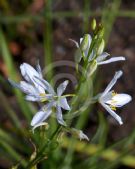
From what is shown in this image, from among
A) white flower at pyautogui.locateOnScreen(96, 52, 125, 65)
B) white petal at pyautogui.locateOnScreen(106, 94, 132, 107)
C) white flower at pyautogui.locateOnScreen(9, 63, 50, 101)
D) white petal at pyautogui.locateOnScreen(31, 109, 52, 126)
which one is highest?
white flower at pyautogui.locateOnScreen(9, 63, 50, 101)

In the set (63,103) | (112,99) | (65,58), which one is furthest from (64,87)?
(65,58)

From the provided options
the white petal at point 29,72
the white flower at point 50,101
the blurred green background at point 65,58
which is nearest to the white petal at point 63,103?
the white flower at point 50,101

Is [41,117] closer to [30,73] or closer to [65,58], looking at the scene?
[30,73]

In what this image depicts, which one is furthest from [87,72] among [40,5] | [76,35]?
[40,5]

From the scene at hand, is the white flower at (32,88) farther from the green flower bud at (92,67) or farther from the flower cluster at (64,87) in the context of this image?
the green flower bud at (92,67)

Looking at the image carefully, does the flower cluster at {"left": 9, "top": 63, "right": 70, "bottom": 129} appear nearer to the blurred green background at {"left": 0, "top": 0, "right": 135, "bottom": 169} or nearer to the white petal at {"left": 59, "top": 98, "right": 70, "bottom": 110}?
the white petal at {"left": 59, "top": 98, "right": 70, "bottom": 110}

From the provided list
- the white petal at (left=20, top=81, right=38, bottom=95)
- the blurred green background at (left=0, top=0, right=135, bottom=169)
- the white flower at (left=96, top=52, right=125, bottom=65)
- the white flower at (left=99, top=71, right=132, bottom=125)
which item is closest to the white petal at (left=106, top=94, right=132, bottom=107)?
the white flower at (left=99, top=71, right=132, bottom=125)

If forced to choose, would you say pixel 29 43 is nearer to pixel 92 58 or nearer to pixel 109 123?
pixel 109 123

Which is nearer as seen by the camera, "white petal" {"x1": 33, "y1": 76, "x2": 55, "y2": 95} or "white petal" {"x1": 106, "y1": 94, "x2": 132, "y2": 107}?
"white petal" {"x1": 33, "y1": 76, "x2": 55, "y2": 95}
